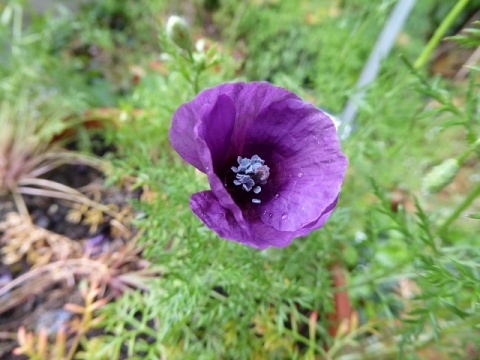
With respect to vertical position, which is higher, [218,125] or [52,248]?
[218,125]

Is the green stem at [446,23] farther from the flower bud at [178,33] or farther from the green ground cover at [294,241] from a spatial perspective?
the flower bud at [178,33]

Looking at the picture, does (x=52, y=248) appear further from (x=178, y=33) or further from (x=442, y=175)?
(x=442, y=175)

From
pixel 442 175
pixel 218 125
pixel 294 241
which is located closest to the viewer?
pixel 218 125

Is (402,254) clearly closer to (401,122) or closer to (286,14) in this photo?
(401,122)

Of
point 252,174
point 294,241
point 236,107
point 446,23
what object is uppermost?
point 446,23

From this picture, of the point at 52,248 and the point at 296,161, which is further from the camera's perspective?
the point at 52,248

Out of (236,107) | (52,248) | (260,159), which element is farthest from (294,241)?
(52,248)
